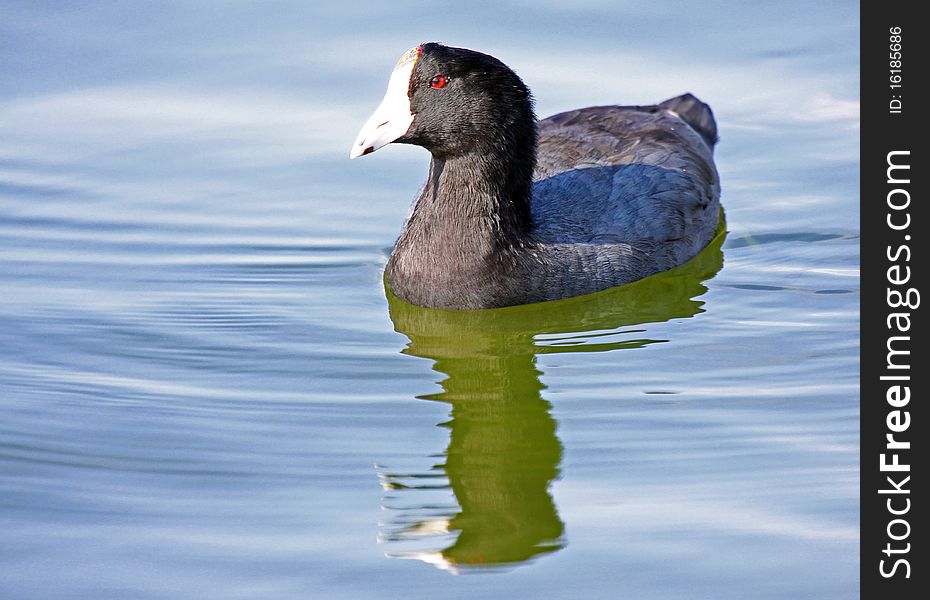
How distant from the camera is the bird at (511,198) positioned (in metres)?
6.64

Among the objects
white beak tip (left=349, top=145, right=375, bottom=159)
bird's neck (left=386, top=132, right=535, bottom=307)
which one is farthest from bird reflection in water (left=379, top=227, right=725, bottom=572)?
white beak tip (left=349, top=145, right=375, bottom=159)

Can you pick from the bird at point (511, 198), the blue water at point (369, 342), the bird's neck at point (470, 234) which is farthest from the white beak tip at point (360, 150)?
the blue water at point (369, 342)

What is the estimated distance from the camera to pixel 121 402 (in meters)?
5.96

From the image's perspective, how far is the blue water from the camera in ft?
16.2

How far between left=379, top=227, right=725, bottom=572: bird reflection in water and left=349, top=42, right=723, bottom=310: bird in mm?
87

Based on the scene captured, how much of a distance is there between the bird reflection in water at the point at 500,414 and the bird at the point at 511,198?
0.29ft

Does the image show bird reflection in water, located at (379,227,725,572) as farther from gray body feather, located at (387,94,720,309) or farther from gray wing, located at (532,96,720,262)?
gray wing, located at (532,96,720,262)

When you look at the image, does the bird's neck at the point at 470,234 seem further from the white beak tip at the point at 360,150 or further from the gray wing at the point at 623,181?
the white beak tip at the point at 360,150

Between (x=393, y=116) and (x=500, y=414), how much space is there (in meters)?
1.47

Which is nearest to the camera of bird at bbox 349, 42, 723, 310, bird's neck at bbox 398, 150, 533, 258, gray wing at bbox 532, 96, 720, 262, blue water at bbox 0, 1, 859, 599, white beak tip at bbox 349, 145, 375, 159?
blue water at bbox 0, 1, 859, 599

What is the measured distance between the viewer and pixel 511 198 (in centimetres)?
694

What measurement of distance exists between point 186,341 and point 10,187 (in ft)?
6.83

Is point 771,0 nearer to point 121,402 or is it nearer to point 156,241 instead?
point 156,241

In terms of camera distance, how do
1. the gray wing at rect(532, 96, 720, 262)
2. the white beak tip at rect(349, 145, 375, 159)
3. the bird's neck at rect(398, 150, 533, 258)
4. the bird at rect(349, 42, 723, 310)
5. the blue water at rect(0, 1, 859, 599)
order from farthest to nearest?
the gray wing at rect(532, 96, 720, 262), the bird's neck at rect(398, 150, 533, 258), the bird at rect(349, 42, 723, 310), the white beak tip at rect(349, 145, 375, 159), the blue water at rect(0, 1, 859, 599)
